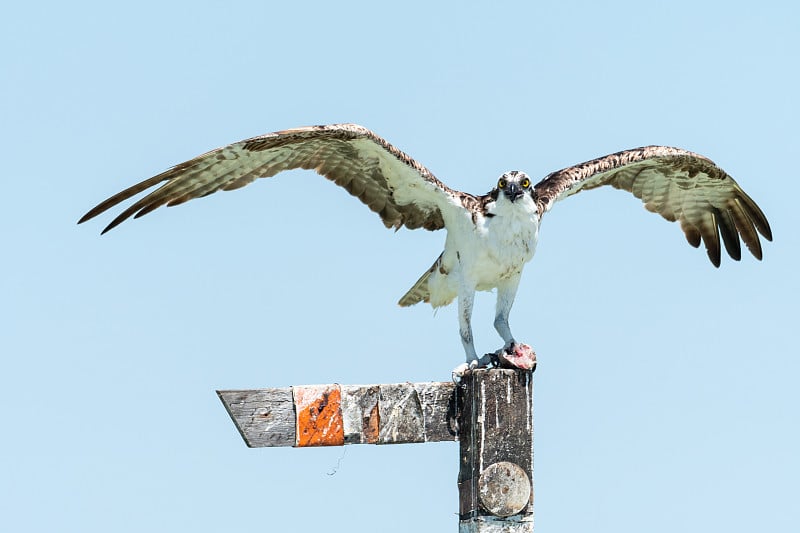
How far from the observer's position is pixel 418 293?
10.0 metres

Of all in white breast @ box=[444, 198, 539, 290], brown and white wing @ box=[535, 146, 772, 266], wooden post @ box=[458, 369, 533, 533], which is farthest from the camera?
brown and white wing @ box=[535, 146, 772, 266]

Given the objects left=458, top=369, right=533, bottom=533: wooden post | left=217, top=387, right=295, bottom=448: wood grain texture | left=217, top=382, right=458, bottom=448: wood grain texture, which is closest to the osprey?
left=458, top=369, right=533, bottom=533: wooden post

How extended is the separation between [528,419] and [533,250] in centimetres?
279

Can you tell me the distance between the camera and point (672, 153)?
10531mm

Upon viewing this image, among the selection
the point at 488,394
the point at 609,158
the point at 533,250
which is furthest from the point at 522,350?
the point at 609,158

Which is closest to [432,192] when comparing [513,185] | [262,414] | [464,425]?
[513,185]

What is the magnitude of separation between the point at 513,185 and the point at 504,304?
872 mm

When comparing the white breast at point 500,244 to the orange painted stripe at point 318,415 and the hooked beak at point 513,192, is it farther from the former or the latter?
the orange painted stripe at point 318,415

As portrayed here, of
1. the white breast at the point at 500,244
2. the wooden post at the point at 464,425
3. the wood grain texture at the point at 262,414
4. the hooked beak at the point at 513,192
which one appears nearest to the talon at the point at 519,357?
the wooden post at the point at 464,425

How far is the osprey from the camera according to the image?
855 cm

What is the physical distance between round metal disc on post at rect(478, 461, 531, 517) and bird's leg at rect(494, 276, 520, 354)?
2726 mm

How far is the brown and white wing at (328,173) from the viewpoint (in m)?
8.43

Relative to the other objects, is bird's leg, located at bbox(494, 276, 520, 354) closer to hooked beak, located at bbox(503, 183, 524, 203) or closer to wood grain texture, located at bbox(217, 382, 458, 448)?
A: hooked beak, located at bbox(503, 183, 524, 203)

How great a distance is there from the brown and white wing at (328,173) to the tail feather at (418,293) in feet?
1.50
